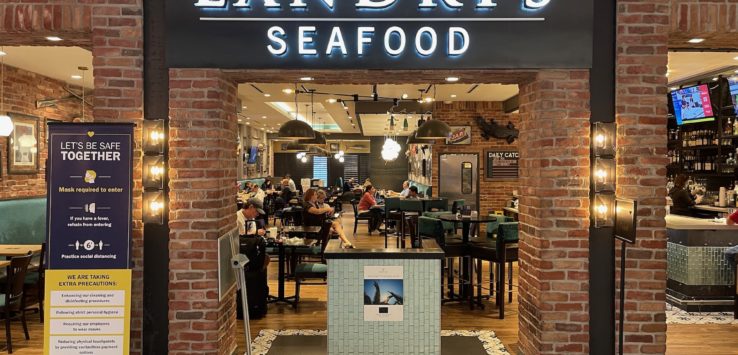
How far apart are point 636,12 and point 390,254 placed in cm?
266

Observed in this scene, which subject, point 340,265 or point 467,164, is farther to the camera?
point 467,164

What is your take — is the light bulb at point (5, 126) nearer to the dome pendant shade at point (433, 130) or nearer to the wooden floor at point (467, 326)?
the wooden floor at point (467, 326)

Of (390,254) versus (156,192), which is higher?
(156,192)

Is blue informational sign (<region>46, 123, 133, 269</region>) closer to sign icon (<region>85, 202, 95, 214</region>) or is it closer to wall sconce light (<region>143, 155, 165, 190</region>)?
sign icon (<region>85, 202, 95, 214</region>)

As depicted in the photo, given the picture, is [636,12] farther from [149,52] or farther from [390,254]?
[149,52]

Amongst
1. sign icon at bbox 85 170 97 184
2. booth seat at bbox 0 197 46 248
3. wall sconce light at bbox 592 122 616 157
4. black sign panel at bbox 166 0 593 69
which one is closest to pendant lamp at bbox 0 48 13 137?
booth seat at bbox 0 197 46 248

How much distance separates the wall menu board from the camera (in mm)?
11266

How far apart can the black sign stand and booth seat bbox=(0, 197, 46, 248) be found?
679 cm

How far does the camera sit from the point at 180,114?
3.97m

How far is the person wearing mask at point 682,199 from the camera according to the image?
28.8 ft

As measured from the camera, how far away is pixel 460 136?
11320 millimetres

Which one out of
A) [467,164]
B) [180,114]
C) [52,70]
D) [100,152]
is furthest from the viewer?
[467,164]

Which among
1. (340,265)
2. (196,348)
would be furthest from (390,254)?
(196,348)

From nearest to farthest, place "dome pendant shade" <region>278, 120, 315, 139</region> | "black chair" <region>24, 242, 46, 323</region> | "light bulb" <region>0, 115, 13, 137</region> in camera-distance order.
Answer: "black chair" <region>24, 242, 46, 323</region>, "light bulb" <region>0, 115, 13, 137</region>, "dome pendant shade" <region>278, 120, 315, 139</region>
